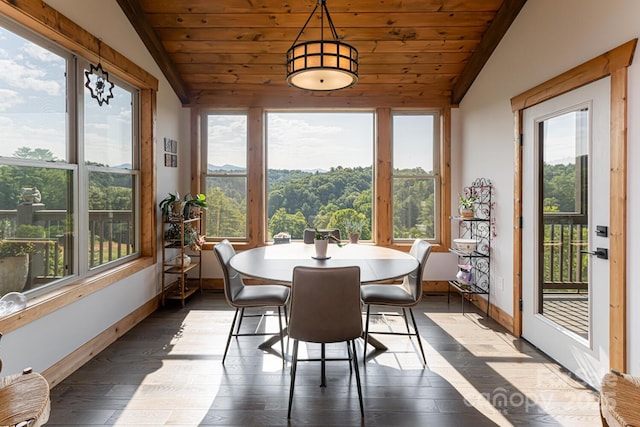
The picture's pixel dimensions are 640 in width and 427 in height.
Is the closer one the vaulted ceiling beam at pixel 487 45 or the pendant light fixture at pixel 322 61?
the pendant light fixture at pixel 322 61

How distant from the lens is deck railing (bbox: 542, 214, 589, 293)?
2648 millimetres

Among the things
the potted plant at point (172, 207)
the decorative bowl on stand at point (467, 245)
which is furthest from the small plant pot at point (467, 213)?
the potted plant at point (172, 207)

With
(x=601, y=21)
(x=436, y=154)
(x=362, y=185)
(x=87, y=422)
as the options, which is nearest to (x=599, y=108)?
(x=601, y=21)

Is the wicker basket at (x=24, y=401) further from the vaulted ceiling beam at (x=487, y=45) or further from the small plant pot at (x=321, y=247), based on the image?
the vaulted ceiling beam at (x=487, y=45)

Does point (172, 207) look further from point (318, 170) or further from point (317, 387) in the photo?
point (317, 387)

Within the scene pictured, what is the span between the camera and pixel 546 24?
3035 mm

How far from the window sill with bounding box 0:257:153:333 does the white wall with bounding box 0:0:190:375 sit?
0.19 ft

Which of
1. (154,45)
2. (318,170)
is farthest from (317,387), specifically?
(154,45)

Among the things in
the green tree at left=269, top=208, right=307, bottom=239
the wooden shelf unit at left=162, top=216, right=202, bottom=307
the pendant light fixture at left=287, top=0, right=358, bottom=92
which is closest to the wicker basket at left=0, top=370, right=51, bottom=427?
the pendant light fixture at left=287, top=0, right=358, bottom=92

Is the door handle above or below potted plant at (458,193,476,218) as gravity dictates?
below

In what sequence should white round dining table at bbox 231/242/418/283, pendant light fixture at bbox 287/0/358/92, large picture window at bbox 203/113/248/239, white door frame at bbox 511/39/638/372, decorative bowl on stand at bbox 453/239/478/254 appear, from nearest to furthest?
white door frame at bbox 511/39/638/372
pendant light fixture at bbox 287/0/358/92
white round dining table at bbox 231/242/418/283
decorative bowl on stand at bbox 453/239/478/254
large picture window at bbox 203/113/248/239

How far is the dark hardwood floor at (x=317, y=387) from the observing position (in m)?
2.16

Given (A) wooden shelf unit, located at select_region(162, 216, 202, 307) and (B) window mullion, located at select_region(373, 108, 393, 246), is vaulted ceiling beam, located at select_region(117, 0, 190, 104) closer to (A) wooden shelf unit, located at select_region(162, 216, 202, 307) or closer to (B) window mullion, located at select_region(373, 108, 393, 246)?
(A) wooden shelf unit, located at select_region(162, 216, 202, 307)

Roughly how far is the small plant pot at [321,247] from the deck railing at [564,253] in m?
1.81
